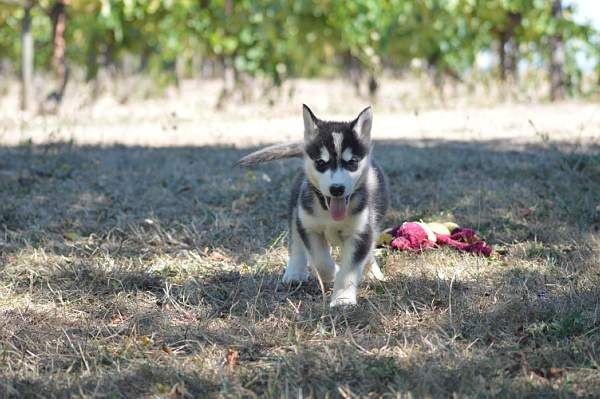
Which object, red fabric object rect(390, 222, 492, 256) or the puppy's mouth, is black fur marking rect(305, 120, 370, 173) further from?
red fabric object rect(390, 222, 492, 256)

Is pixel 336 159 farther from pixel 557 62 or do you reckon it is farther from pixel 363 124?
pixel 557 62

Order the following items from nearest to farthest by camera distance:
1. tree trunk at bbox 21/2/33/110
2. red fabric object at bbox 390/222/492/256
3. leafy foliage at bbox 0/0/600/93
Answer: red fabric object at bbox 390/222/492/256, tree trunk at bbox 21/2/33/110, leafy foliage at bbox 0/0/600/93

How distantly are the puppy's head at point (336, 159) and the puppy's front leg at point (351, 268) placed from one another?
174 mm

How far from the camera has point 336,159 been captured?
14.2 ft

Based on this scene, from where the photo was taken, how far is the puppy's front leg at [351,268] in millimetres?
4359

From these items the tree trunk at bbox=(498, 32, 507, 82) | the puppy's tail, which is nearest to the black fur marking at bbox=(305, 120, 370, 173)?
the puppy's tail

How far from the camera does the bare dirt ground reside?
11.4ft

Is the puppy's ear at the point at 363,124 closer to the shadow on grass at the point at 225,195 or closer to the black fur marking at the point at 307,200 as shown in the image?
the black fur marking at the point at 307,200

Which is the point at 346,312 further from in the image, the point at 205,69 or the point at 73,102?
the point at 205,69

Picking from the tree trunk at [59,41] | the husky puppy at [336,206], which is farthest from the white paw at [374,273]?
the tree trunk at [59,41]

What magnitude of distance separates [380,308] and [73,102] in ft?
39.9

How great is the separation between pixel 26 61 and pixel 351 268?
34.8 ft

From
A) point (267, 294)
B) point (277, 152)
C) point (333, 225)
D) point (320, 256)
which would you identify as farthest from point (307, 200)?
point (277, 152)

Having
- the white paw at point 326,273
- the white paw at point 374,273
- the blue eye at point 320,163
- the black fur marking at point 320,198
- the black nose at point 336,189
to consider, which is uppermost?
the blue eye at point 320,163
